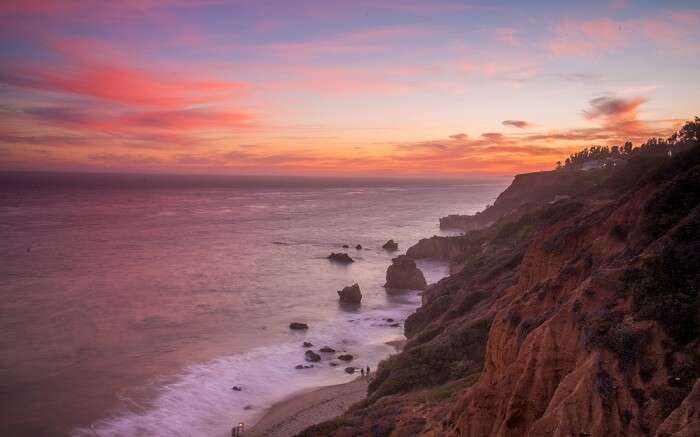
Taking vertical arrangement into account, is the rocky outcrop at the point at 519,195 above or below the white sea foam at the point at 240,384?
above

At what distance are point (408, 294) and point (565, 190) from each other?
142 feet

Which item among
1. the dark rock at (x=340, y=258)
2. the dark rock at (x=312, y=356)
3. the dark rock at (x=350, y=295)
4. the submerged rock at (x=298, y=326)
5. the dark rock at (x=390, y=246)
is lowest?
the dark rock at (x=312, y=356)

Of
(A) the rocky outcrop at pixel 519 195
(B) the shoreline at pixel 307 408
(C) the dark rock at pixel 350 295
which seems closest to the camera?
(B) the shoreline at pixel 307 408

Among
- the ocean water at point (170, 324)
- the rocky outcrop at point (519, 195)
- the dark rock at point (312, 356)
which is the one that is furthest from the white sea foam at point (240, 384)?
the rocky outcrop at point (519, 195)

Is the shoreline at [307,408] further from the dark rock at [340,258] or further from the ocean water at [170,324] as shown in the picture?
the dark rock at [340,258]

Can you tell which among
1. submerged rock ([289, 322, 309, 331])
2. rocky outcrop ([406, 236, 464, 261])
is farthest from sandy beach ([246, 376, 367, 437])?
rocky outcrop ([406, 236, 464, 261])

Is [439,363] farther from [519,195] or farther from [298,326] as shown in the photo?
[519,195]

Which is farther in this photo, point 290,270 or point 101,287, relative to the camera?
point 290,270

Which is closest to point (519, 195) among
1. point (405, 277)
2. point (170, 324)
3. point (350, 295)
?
point (405, 277)

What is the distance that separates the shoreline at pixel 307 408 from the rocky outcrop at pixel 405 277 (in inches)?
1134

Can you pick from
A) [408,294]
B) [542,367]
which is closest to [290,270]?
[408,294]

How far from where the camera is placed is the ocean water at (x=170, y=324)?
32938mm

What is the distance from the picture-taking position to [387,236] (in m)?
112

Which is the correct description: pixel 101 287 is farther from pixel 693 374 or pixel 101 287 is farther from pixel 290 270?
pixel 693 374
